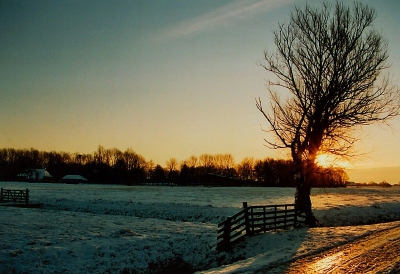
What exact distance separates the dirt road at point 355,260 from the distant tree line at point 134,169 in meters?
84.1

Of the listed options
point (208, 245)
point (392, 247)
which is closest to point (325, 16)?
point (392, 247)

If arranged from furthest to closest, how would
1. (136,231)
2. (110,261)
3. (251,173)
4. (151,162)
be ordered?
(151,162) < (251,173) < (136,231) < (110,261)

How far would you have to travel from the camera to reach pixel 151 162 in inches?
6762

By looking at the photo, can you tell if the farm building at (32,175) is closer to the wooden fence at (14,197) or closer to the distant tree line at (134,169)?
the distant tree line at (134,169)

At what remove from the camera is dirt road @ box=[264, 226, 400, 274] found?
1058 centimetres

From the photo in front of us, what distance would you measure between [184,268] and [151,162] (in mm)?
157994

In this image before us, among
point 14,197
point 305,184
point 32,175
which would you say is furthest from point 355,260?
point 32,175

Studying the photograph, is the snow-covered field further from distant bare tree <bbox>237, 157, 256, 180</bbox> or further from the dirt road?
distant bare tree <bbox>237, 157, 256, 180</bbox>

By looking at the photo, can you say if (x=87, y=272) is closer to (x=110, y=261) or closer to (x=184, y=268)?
(x=110, y=261)

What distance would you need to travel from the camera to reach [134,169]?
146 m

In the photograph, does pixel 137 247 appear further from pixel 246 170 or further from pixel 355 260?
pixel 246 170

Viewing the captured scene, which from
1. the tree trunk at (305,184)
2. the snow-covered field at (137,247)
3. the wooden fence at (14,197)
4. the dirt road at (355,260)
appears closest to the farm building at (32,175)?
the wooden fence at (14,197)

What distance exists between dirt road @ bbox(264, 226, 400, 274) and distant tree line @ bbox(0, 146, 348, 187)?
84.1 m

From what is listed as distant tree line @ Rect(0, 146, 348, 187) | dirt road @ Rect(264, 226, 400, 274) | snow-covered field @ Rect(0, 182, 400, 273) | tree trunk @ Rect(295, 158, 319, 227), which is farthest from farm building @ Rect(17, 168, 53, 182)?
dirt road @ Rect(264, 226, 400, 274)
